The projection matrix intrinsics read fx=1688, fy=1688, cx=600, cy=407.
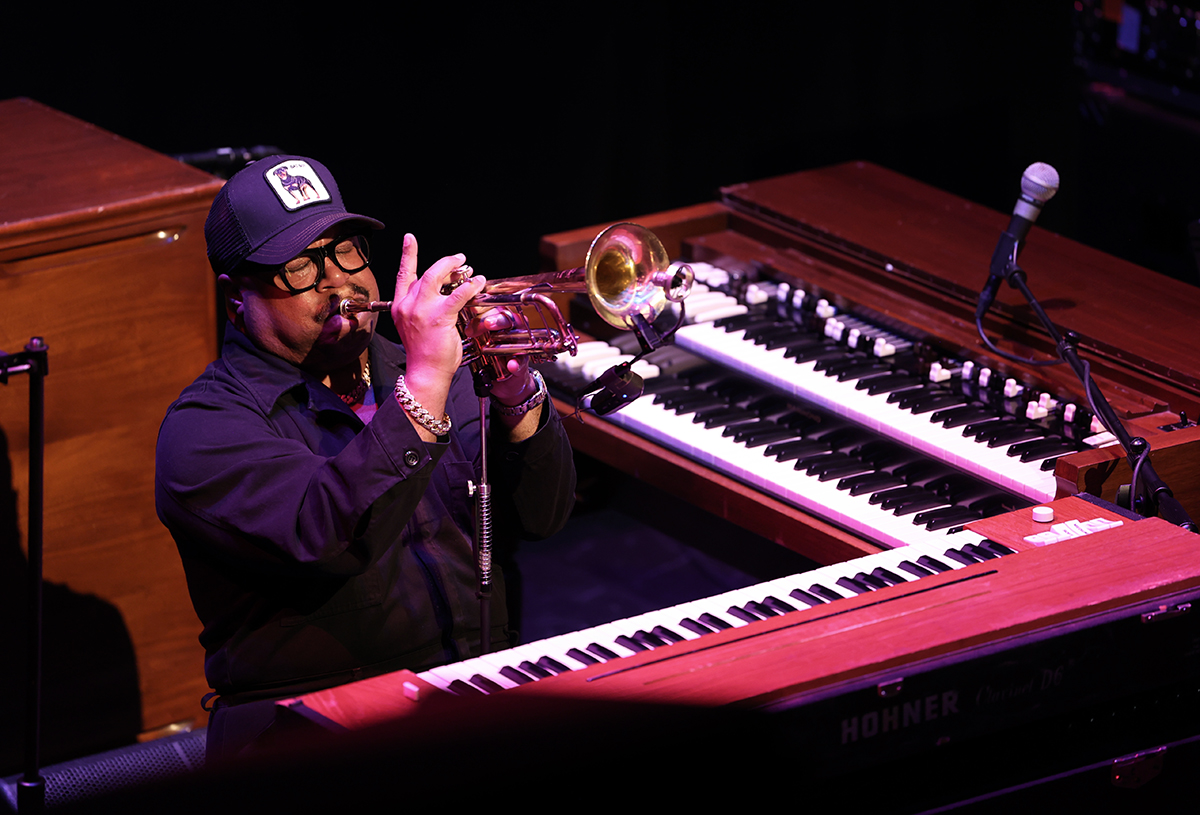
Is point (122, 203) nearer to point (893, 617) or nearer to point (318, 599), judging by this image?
point (318, 599)

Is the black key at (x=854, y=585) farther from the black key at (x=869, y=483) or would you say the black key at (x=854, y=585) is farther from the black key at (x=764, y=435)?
the black key at (x=764, y=435)

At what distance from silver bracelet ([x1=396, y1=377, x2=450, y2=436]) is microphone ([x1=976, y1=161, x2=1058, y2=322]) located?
68.6 inches

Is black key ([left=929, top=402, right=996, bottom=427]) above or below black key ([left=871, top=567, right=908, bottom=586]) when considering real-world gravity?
below

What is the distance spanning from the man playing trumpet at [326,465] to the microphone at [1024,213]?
132 centimetres

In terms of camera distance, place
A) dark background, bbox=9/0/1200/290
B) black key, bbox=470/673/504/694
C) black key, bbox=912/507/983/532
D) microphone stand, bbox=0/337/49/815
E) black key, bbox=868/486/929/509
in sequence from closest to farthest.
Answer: black key, bbox=470/673/504/694 → microphone stand, bbox=0/337/49/815 → black key, bbox=912/507/983/532 → black key, bbox=868/486/929/509 → dark background, bbox=9/0/1200/290

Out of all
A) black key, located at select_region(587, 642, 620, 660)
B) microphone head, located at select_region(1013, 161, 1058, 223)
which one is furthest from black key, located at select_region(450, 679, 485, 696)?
microphone head, located at select_region(1013, 161, 1058, 223)

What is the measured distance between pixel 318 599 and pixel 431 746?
1418 mm

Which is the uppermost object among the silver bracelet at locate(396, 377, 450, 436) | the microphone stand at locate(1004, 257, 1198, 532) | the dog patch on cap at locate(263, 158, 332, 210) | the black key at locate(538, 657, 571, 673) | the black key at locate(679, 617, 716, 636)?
the dog patch on cap at locate(263, 158, 332, 210)

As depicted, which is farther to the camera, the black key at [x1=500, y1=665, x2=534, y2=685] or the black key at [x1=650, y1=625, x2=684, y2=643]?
the black key at [x1=650, y1=625, x2=684, y2=643]

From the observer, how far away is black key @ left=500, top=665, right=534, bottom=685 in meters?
2.92

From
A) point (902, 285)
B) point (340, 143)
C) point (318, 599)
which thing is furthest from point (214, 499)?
point (340, 143)

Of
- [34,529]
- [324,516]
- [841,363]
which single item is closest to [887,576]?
[324,516]

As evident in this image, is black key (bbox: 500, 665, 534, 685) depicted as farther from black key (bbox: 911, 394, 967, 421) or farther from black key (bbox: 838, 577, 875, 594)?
black key (bbox: 911, 394, 967, 421)

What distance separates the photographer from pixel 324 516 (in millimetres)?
3010
